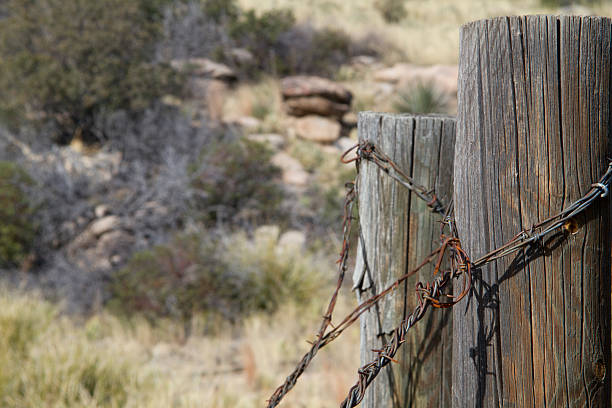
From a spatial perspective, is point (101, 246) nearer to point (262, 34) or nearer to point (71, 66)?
point (71, 66)

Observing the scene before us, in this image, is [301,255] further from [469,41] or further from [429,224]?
[469,41]

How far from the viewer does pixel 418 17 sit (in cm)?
2036

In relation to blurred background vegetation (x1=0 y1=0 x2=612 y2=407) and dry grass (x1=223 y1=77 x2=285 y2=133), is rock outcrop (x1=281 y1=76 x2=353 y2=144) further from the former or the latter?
dry grass (x1=223 y1=77 x2=285 y2=133)

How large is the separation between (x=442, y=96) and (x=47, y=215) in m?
7.04

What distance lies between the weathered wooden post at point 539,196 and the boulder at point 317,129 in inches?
384

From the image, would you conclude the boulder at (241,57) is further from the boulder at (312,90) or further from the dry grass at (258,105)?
the boulder at (312,90)

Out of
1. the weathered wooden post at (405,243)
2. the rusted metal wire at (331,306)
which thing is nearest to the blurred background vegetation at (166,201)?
the rusted metal wire at (331,306)

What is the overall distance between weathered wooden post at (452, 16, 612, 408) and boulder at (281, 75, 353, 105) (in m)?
10.2

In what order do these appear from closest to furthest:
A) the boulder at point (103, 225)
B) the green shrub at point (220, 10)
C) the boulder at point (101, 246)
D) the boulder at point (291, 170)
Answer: the boulder at point (101, 246)
the boulder at point (103, 225)
the boulder at point (291, 170)
the green shrub at point (220, 10)

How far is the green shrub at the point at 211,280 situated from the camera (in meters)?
4.96

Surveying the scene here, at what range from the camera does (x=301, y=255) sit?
563 cm

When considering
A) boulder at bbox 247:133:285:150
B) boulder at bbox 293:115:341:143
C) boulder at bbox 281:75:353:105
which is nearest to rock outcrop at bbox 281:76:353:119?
boulder at bbox 281:75:353:105

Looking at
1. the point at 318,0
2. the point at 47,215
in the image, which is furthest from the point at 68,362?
the point at 318,0

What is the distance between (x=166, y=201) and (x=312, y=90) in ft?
17.0
